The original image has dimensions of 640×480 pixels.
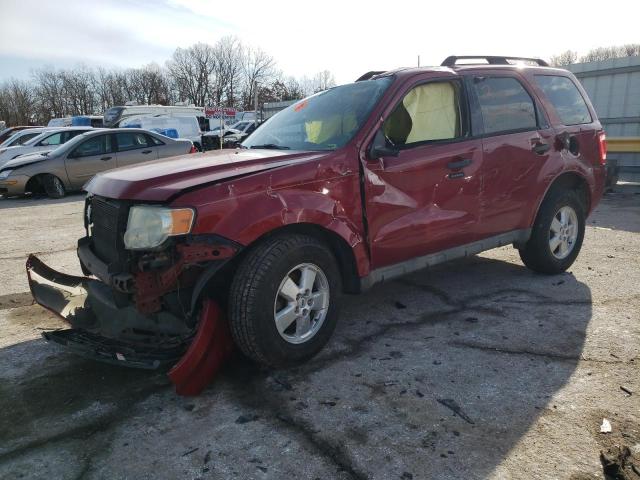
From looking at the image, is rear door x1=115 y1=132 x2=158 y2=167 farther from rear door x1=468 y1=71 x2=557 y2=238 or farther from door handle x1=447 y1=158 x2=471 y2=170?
door handle x1=447 y1=158 x2=471 y2=170

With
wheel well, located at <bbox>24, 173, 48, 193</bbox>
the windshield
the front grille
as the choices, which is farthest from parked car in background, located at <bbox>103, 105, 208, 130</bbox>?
the front grille

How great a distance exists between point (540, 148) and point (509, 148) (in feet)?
1.44

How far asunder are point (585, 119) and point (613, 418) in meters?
3.35

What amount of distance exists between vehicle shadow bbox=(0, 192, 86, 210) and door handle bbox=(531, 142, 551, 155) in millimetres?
10410

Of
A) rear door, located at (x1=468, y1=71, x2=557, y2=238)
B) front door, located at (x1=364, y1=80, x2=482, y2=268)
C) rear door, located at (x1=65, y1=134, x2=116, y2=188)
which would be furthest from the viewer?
rear door, located at (x1=65, y1=134, x2=116, y2=188)

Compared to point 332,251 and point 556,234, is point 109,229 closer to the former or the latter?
point 332,251

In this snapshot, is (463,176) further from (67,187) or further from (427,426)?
(67,187)

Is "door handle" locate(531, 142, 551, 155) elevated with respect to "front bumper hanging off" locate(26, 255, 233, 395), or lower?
elevated

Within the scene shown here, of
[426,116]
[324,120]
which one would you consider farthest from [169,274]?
[426,116]

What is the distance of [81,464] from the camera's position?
2.24 metres

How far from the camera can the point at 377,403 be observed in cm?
265

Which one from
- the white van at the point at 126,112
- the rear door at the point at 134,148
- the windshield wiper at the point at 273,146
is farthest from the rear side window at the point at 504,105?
the white van at the point at 126,112

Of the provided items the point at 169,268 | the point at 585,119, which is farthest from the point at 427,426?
the point at 585,119

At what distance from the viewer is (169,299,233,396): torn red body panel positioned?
2637mm
